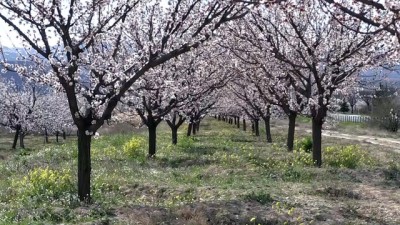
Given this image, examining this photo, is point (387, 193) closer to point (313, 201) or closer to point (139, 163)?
point (313, 201)

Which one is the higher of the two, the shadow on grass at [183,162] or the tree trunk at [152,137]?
the tree trunk at [152,137]

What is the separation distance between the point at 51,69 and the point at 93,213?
2929 millimetres

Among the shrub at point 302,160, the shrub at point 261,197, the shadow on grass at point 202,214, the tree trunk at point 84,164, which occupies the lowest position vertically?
the shadow on grass at point 202,214

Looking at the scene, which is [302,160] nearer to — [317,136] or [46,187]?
[317,136]

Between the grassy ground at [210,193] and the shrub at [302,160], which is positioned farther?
the shrub at [302,160]

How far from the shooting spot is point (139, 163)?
612 inches

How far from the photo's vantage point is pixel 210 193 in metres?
10.0

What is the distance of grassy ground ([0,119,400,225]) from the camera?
7.91 meters

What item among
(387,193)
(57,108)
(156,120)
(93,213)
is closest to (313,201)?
(387,193)

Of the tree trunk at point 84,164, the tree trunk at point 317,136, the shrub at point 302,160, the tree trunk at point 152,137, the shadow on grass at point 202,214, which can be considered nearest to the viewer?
the shadow on grass at point 202,214

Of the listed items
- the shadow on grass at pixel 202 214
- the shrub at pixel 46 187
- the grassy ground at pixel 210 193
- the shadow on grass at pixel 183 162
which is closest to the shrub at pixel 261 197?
the grassy ground at pixel 210 193

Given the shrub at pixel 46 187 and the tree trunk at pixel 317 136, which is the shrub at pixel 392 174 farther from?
the shrub at pixel 46 187

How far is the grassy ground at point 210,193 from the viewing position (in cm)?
791

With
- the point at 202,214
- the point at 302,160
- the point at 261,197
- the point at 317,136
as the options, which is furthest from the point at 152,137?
the point at 202,214
